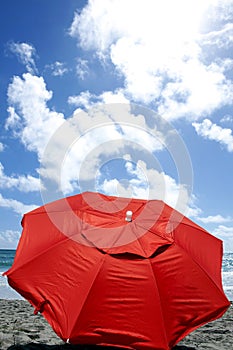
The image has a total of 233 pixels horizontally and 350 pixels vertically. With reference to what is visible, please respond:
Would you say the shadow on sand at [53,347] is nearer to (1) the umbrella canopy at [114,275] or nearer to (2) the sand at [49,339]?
(2) the sand at [49,339]

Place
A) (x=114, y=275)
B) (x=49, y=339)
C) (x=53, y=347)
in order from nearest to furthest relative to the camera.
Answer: (x=114, y=275), (x=53, y=347), (x=49, y=339)

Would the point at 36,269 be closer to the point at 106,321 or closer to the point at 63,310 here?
the point at 63,310

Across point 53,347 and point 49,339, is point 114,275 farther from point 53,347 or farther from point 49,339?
point 49,339

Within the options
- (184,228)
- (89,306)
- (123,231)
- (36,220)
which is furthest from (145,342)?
(36,220)

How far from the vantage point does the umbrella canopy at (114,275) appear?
312 centimetres

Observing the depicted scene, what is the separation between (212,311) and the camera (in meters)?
3.49

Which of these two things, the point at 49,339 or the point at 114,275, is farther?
the point at 49,339

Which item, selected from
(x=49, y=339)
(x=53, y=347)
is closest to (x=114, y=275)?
(x=53, y=347)

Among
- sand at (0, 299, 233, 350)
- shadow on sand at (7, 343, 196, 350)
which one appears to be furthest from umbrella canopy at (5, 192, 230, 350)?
sand at (0, 299, 233, 350)

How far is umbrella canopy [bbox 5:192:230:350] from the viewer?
10.2 ft

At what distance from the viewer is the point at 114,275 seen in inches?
130

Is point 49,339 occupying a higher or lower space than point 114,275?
lower

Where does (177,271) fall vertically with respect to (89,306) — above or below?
above

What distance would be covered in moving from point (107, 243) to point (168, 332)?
3.39 ft
